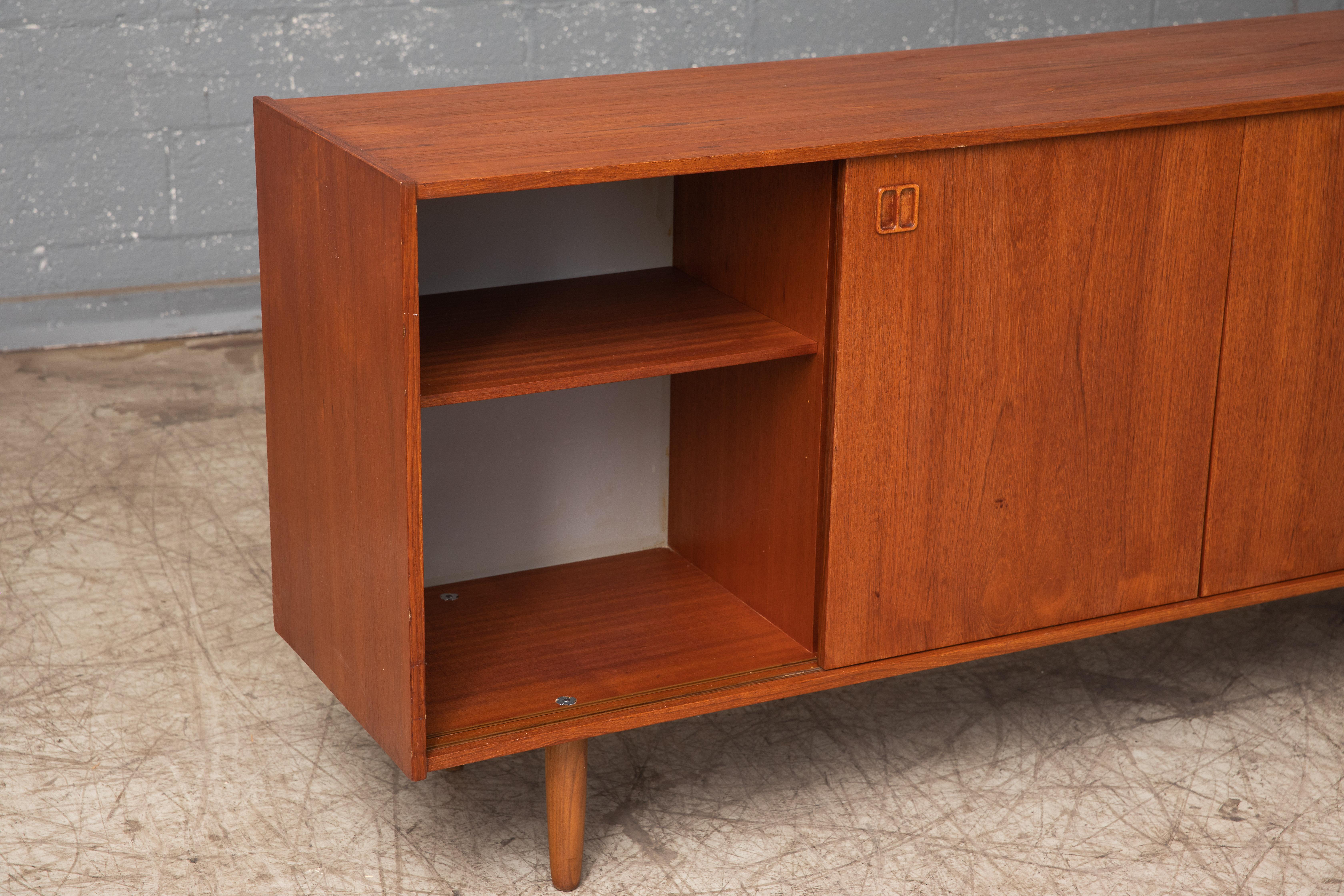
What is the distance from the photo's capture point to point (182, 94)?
3551mm

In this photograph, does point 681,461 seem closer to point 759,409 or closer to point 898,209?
point 759,409

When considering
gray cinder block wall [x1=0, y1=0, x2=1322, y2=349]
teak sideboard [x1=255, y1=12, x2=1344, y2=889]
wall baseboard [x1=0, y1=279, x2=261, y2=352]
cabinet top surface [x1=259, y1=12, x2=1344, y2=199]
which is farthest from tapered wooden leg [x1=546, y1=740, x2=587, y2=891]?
gray cinder block wall [x1=0, y1=0, x2=1322, y2=349]

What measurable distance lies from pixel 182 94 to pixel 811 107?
2.26 meters

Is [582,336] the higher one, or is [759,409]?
[582,336]

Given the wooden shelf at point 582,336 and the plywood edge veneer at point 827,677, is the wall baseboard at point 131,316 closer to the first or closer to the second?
the wooden shelf at point 582,336

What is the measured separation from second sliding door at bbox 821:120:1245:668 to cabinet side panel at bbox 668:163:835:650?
52mm

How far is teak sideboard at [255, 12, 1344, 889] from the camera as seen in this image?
61.9 inches

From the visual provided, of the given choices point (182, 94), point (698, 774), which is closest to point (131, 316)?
point (182, 94)

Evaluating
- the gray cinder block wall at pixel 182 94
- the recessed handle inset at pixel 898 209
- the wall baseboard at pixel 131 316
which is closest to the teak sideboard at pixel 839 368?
the recessed handle inset at pixel 898 209

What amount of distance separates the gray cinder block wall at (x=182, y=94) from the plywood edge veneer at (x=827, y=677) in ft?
7.34

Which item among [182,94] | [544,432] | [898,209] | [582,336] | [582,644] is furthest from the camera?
[182,94]

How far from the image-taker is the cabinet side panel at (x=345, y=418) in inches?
57.4

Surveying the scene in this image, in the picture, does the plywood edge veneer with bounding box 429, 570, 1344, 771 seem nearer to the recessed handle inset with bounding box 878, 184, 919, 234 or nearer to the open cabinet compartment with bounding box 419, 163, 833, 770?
the open cabinet compartment with bounding box 419, 163, 833, 770

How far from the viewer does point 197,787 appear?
1.96 metres
